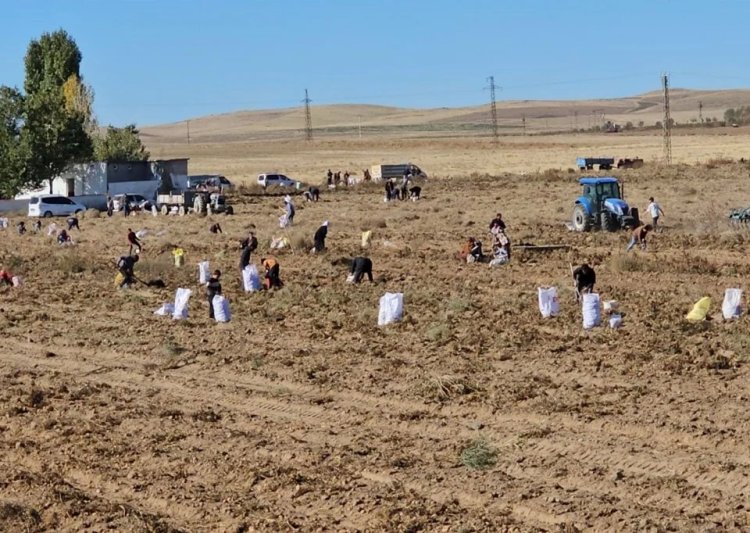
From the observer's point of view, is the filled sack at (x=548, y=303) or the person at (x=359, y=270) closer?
the filled sack at (x=548, y=303)

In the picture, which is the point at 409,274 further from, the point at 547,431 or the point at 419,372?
the point at 547,431

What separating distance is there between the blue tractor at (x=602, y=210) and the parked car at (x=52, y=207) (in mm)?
21626

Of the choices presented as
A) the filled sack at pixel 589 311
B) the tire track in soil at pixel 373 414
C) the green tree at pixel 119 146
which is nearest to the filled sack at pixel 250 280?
the tire track in soil at pixel 373 414

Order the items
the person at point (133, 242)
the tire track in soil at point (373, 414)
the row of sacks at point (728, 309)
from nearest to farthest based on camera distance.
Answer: the tire track in soil at point (373, 414), the row of sacks at point (728, 309), the person at point (133, 242)

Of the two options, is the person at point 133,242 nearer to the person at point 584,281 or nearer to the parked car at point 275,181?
the person at point 584,281

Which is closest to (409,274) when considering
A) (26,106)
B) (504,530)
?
(504,530)

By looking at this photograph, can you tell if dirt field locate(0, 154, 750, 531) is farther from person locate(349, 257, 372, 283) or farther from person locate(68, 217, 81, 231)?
person locate(68, 217, 81, 231)

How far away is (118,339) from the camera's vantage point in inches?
704

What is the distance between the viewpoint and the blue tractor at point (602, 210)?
30.6 m

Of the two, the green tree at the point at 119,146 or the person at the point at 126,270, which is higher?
the green tree at the point at 119,146

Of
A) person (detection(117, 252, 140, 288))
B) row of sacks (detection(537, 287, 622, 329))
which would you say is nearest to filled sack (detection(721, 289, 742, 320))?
row of sacks (detection(537, 287, 622, 329))

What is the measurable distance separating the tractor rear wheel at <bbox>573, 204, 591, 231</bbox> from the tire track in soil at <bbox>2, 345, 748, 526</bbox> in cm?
1682

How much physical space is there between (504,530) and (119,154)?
55.1 meters

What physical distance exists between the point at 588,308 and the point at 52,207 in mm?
31751
